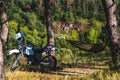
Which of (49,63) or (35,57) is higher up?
(35,57)

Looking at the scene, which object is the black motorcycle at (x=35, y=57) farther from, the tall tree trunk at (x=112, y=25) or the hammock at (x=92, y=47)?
the tall tree trunk at (x=112, y=25)

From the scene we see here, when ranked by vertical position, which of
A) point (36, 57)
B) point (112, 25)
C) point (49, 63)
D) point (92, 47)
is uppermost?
point (112, 25)

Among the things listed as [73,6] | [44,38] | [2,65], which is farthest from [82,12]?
[2,65]

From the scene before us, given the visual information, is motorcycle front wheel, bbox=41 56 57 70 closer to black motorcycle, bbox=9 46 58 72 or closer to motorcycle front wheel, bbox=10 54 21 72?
black motorcycle, bbox=9 46 58 72

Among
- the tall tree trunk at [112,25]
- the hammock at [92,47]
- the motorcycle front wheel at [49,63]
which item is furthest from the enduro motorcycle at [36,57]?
the tall tree trunk at [112,25]

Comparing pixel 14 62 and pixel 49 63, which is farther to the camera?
pixel 49 63

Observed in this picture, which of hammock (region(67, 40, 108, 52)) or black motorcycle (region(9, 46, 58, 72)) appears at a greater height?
hammock (region(67, 40, 108, 52))

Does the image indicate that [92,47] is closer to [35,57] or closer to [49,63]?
[49,63]

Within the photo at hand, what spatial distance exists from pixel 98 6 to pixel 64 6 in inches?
162

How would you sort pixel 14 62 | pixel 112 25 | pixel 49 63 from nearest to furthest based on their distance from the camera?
1. pixel 112 25
2. pixel 14 62
3. pixel 49 63

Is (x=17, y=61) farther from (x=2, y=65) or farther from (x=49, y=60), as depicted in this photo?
(x=2, y=65)

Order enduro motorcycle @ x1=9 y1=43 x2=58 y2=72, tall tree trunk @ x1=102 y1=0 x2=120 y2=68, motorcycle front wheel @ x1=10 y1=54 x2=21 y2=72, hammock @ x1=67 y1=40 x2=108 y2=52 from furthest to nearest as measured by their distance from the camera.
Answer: enduro motorcycle @ x1=9 y1=43 x2=58 y2=72, hammock @ x1=67 y1=40 x2=108 y2=52, motorcycle front wheel @ x1=10 y1=54 x2=21 y2=72, tall tree trunk @ x1=102 y1=0 x2=120 y2=68

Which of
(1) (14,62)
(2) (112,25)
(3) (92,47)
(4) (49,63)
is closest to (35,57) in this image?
(4) (49,63)

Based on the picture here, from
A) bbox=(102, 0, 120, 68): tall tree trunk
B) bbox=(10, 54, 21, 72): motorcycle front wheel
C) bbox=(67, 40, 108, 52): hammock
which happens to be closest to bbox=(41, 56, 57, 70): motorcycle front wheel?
bbox=(10, 54, 21, 72): motorcycle front wheel
